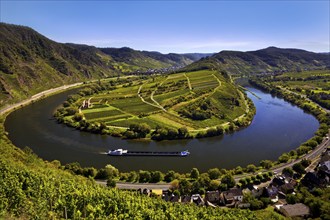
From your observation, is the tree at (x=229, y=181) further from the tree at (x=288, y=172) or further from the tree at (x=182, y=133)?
the tree at (x=182, y=133)

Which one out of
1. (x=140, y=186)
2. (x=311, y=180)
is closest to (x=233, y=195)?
(x=311, y=180)

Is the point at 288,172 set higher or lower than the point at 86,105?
lower

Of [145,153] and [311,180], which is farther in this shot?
[145,153]

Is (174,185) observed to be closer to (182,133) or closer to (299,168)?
(299,168)

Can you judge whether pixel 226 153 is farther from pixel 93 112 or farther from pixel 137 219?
pixel 93 112

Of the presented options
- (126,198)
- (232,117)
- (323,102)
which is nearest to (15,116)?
(232,117)

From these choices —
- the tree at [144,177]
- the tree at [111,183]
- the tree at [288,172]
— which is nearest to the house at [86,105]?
the tree at [144,177]
